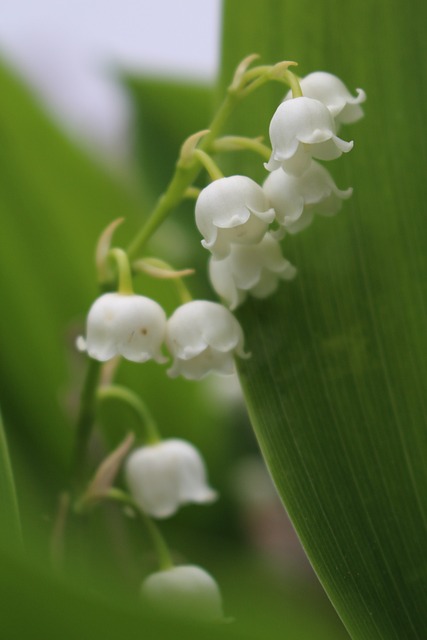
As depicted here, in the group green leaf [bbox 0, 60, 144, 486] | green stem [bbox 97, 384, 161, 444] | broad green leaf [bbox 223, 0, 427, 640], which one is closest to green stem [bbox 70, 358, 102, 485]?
green stem [bbox 97, 384, 161, 444]

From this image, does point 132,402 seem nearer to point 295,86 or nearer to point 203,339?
point 203,339

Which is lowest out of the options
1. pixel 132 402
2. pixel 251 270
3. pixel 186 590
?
pixel 186 590

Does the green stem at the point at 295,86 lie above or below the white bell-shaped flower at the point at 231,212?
above

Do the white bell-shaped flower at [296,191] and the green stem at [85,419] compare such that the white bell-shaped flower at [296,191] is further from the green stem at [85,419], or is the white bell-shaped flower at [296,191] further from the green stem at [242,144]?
the green stem at [85,419]

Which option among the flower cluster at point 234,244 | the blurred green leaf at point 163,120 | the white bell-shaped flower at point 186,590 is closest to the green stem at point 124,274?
the flower cluster at point 234,244

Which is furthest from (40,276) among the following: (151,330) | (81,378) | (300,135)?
(300,135)

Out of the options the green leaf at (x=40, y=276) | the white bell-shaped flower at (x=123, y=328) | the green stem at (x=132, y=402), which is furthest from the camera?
the green leaf at (x=40, y=276)
